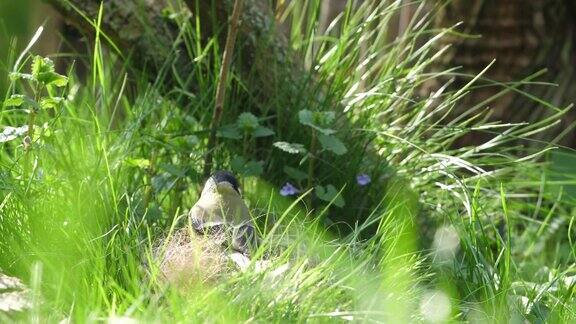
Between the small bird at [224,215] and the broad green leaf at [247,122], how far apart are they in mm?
404

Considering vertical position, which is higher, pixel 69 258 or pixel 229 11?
pixel 229 11

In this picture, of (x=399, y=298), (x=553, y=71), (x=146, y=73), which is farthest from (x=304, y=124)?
(x=553, y=71)

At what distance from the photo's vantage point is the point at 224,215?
94.0 inches

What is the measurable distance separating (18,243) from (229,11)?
3.88ft

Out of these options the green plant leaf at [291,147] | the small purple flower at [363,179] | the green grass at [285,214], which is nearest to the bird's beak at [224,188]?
the green grass at [285,214]

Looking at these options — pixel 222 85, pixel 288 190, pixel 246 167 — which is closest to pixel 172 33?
pixel 222 85

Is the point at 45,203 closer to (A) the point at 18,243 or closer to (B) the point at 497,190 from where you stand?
(A) the point at 18,243

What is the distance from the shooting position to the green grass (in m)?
2.11

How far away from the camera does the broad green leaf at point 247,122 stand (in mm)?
2953

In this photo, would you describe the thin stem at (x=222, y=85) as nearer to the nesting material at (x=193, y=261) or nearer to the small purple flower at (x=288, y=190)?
the small purple flower at (x=288, y=190)

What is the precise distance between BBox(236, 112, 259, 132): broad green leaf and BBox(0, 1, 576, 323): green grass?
0.41 feet

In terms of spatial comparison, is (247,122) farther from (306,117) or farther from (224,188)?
(224,188)

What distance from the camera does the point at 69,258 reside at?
2301 mm

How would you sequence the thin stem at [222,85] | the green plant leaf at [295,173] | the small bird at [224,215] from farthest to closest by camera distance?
the green plant leaf at [295,173] < the thin stem at [222,85] < the small bird at [224,215]
